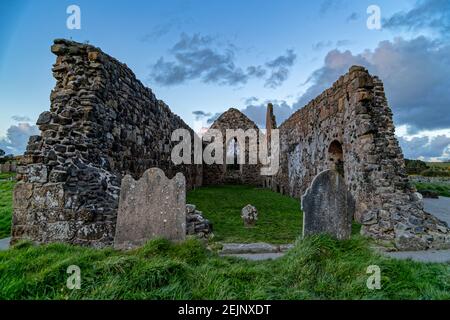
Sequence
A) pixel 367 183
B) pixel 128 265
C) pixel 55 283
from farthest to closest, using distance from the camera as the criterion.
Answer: pixel 367 183
pixel 128 265
pixel 55 283

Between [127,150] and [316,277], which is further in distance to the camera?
[127,150]

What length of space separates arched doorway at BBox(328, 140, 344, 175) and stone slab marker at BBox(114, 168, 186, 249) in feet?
22.0

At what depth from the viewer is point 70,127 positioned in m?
5.72

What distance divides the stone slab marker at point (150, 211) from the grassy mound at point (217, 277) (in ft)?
2.09

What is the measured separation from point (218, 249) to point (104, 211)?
2246 millimetres

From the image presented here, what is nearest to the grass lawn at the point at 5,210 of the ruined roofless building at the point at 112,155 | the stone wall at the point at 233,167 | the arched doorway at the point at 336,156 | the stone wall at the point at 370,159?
the ruined roofless building at the point at 112,155

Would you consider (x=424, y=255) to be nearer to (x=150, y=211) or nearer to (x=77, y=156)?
(x=150, y=211)

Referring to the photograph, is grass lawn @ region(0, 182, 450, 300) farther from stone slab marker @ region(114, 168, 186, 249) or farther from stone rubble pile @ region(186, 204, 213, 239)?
stone rubble pile @ region(186, 204, 213, 239)

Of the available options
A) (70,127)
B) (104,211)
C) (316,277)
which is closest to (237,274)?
(316,277)

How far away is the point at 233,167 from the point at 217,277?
22.0 metres

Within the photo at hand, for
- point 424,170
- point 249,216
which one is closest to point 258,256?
point 249,216

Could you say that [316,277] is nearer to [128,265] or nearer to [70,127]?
[128,265]

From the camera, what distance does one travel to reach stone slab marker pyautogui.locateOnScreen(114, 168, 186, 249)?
4605mm

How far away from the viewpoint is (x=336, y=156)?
9859mm
